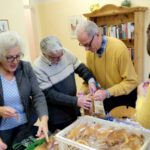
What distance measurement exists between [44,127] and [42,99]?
0.71 feet

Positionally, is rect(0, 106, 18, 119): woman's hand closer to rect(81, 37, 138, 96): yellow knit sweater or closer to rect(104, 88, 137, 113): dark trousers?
rect(81, 37, 138, 96): yellow knit sweater

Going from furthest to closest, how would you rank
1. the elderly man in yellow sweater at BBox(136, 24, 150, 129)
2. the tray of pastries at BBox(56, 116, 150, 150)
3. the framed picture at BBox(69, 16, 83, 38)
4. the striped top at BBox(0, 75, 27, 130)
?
the framed picture at BBox(69, 16, 83, 38), the striped top at BBox(0, 75, 27, 130), the tray of pastries at BBox(56, 116, 150, 150), the elderly man in yellow sweater at BBox(136, 24, 150, 129)

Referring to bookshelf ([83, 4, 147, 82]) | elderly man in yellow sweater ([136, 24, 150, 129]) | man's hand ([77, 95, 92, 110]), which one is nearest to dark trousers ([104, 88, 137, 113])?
man's hand ([77, 95, 92, 110])

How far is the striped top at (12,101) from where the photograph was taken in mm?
1380

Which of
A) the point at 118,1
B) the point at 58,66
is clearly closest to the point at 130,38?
the point at 118,1

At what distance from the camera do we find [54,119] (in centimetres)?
164

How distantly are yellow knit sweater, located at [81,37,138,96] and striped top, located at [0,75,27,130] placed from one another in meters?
0.67

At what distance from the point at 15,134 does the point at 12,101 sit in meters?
0.22

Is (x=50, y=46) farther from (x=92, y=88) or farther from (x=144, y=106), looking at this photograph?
(x=144, y=106)

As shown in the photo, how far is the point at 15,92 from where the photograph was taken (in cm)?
140

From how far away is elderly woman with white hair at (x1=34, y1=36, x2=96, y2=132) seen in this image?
4.92ft

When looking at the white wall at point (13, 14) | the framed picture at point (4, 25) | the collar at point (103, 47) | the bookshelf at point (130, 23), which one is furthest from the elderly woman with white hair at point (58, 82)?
the bookshelf at point (130, 23)

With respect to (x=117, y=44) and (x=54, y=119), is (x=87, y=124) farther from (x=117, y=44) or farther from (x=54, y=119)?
(x=117, y=44)

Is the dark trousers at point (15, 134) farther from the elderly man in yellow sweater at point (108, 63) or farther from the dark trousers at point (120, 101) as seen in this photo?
the dark trousers at point (120, 101)
